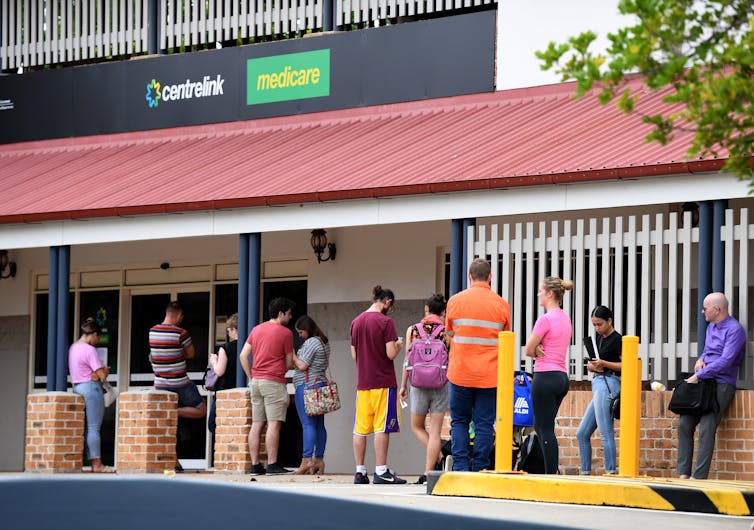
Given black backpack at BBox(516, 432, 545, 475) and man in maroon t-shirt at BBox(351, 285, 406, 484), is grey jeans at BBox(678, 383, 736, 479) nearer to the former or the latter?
black backpack at BBox(516, 432, 545, 475)

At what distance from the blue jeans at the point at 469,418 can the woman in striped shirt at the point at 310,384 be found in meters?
3.52

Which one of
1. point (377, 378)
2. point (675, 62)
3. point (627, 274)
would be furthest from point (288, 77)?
point (675, 62)

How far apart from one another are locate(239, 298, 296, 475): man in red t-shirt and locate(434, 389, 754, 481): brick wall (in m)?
2.03

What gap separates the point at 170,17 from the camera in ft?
65.8

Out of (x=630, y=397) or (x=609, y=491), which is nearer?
(x=609, y=491)

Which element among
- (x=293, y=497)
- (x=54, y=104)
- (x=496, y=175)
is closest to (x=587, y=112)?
(x=496, y=175)

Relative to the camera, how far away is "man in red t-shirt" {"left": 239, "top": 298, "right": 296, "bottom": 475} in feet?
49.2

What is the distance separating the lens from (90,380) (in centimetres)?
1689

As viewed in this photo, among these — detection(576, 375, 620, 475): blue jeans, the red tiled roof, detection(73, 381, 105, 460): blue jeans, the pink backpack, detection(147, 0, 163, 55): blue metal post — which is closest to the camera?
detection(576, 375, 620, 475): blue jeans

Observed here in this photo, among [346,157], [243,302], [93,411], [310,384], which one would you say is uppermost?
[346,157]

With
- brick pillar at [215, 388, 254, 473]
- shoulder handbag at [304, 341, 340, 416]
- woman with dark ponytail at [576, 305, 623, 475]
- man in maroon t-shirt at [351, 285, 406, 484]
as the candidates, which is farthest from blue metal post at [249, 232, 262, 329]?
woman with dark ponytail at [576, 305, 623, 475]

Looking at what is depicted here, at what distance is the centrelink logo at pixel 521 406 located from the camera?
12.7m

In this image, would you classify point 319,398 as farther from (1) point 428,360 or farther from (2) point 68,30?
(2) point 68,30

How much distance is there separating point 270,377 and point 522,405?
10.8 feet
